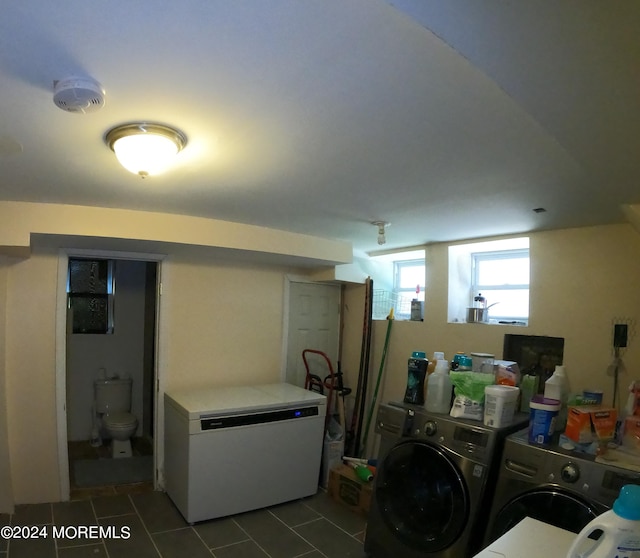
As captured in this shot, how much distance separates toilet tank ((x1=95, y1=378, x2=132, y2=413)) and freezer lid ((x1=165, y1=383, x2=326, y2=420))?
1315 mm

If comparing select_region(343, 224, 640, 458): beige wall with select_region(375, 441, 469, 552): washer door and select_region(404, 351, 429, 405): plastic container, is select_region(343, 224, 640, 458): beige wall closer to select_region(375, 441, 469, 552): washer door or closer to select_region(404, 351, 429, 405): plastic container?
select_region(404, 351, 429, 405): plastic container

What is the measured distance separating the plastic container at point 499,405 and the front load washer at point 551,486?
95mm

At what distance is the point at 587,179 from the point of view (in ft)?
5.62

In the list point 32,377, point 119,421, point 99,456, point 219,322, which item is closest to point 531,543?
point 219,322

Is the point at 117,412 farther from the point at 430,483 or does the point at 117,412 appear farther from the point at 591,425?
the point at 591,425

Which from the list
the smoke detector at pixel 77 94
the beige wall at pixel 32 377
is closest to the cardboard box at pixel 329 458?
the beige wall at pixel 32 377

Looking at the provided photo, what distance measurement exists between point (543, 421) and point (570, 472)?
0.24 meters

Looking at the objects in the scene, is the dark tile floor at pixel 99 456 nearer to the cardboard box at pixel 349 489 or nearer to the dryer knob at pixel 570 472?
the cardboard box at pixel 349 489

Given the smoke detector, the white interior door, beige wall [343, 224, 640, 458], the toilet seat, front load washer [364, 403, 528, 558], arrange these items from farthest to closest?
the white interior door
the toilet seat
beige wall [343, 224, 640, 458]
front load washer [364, 403, 528, 558]
the smoke detector

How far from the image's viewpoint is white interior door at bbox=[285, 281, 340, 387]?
3.78 meters

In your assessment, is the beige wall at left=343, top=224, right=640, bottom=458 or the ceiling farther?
the beige wall at left=343, top=224, right=640, bottom=458

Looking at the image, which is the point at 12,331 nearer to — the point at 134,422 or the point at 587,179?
the point at 134,422

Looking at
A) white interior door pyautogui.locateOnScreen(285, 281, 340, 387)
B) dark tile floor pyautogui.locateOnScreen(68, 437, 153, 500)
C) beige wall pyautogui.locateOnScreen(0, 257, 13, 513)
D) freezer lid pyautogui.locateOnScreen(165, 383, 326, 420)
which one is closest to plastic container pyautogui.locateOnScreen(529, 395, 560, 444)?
freezer lid pyautogui.locateOnScreen(165, 383, 326, 420)

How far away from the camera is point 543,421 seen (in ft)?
6.11
